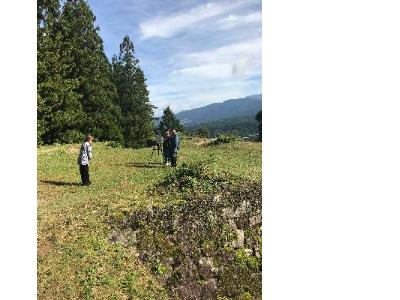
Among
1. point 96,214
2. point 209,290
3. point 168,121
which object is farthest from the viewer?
point 168,121

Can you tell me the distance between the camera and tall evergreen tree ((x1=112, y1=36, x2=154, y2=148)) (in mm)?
8438

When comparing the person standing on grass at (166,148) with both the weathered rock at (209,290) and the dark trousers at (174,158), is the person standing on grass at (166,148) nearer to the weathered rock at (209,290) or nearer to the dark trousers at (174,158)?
the dark trousers at (174,158)

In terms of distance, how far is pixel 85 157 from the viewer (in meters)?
8.62

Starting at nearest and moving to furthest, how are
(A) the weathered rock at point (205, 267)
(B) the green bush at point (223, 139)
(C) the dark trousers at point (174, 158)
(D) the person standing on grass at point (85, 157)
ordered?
(A) the weathered rock at point (205, 267) → (D) the person standing on grass at point (85, 157) → (C) the dark trousers at point (174, 158) → (B) the green bush at point (223, 139)

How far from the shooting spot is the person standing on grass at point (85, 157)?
8.60 meters

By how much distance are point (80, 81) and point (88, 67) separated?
0.30m

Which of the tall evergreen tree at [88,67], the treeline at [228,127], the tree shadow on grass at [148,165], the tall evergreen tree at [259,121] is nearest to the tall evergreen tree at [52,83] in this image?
the tall evergreen tree at [88,67]

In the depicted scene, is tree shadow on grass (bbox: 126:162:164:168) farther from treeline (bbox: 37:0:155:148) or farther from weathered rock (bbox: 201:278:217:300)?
weathered rock (bbox: 201:278:217:300)

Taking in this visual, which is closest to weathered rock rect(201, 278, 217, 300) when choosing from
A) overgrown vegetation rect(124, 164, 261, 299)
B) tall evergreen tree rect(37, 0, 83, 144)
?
overgrown vegetation rect(124, 164, 261, 299)

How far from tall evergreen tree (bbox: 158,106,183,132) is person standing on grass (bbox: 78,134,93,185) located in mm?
1503

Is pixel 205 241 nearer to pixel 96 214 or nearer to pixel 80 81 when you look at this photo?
pixel 96 214

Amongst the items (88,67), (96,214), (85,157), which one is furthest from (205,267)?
(88,67)
